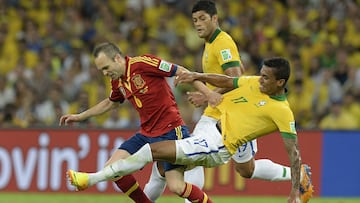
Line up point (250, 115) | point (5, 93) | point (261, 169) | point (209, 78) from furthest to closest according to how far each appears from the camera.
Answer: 1. point (5, 93)
2. point (261, 169)
3. point (209, 78)
4. point (250, 115)

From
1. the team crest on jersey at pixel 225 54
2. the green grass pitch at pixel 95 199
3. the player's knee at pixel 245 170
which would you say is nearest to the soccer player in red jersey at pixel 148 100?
the team crest on jersey at pixel 225 54

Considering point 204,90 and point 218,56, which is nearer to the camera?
point 204,90

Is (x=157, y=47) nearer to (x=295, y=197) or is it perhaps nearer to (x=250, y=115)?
(x=250, y=115)

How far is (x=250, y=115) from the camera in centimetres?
1016

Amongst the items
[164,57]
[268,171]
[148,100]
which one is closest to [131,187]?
[148,100]

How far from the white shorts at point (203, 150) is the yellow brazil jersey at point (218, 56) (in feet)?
2.08

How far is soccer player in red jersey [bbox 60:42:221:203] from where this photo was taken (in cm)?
1014

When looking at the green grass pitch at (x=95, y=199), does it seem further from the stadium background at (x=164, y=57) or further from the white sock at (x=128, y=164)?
the white sock at (x=128, y=164)

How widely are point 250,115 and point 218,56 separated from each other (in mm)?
1056

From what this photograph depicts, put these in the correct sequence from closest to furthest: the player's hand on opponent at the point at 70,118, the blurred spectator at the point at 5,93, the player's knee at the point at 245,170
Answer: the player's hand on opponent at the point at 70,118, the player's knee at the point at 245,170, the blurred spectator at the point at 5,93

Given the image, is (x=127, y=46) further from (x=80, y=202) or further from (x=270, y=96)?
(x=270, y=96)

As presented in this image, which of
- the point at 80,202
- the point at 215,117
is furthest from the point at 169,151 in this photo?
the point at 80,202

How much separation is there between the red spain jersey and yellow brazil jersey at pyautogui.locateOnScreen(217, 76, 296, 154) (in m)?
0.54

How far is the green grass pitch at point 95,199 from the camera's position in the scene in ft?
47.0
